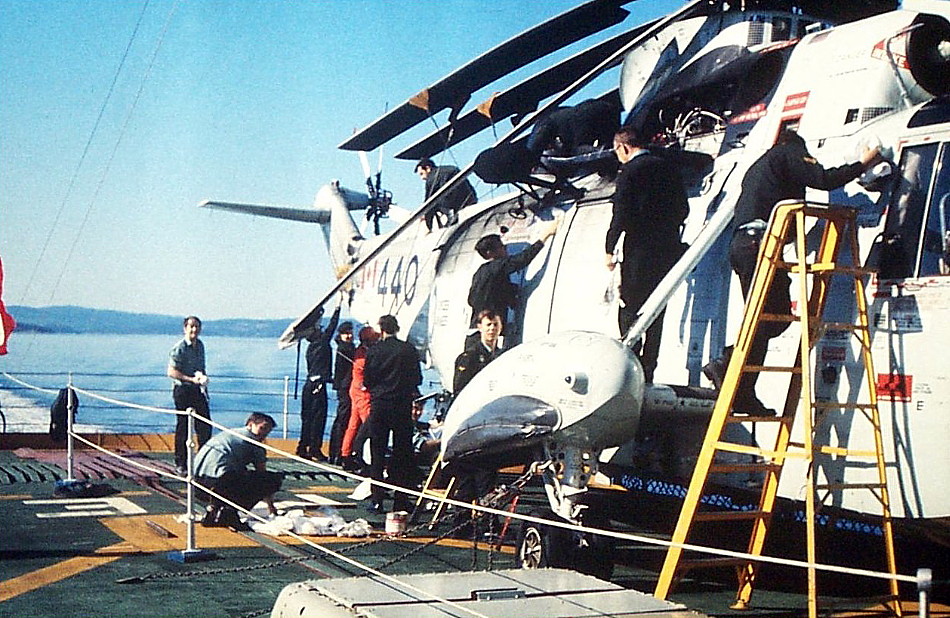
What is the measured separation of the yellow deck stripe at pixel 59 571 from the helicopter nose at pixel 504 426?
2.40 meters

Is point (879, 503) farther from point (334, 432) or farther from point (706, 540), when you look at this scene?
point (334, 432)

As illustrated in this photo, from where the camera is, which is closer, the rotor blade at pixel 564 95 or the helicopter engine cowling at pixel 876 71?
the helicopter engine cowling at pixel 876 71

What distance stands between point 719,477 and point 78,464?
7.71 meters

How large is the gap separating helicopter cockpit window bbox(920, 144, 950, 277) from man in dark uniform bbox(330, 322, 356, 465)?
25.6ft

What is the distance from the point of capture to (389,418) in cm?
927

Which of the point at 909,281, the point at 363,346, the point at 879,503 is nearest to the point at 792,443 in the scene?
the point at 879,503

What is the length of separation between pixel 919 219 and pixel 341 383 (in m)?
8.12

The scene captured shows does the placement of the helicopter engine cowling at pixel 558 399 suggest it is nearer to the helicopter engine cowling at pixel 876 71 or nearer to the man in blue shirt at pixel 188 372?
the helicopter engine cowling at pixel 876 71

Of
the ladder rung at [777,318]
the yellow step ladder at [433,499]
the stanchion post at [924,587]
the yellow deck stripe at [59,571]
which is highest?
the ladder rung at [777,318]

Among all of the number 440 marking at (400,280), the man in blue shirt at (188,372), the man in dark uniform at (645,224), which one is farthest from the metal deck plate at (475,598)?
the number 440 marking at (400,280)

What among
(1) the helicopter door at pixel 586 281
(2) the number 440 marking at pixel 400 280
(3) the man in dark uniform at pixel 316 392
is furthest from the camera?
(3) the man in dark uniform at pixel 316 392

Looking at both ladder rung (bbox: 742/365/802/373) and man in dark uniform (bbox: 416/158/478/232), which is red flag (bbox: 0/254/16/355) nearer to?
man in dark uniform (bbox: 416/158/478/232)

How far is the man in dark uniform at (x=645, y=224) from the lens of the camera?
7.21m

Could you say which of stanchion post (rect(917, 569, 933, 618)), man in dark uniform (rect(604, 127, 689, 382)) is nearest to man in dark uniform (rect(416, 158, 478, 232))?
man in dark uniform (rect(604, 127, 689, 382))
